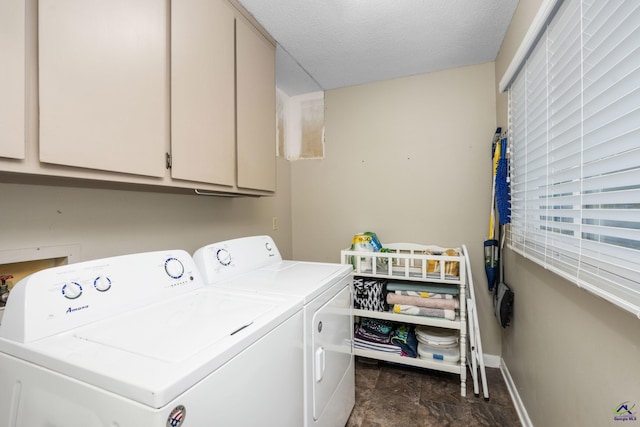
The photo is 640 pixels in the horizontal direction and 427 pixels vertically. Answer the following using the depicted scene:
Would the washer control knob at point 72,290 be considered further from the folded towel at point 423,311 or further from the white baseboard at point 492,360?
the white baseboard at point 492,360

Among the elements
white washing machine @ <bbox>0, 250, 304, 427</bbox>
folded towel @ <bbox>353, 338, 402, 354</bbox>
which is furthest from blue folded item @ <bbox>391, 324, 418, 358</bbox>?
white washing machine @ <bbox>0, 250, 304, 427</bbox>

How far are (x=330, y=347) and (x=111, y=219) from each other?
1188 mm

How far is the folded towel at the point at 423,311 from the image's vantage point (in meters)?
1.89

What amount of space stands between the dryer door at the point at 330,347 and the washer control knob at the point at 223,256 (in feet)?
1.71

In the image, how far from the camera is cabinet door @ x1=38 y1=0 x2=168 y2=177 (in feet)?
2.59

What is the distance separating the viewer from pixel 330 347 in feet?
4.44

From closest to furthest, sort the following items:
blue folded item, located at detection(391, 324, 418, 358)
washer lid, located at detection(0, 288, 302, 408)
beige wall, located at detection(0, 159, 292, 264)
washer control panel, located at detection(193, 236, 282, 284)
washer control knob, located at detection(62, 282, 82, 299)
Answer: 1. washer lid, located at detection(0, 288, 302, 408)
2. washer control knob, located at detection(62, 282, 82, 299)
3. beige wall, located at detection(0, 159, 292, 264)
4. washer control panel, located at detection(193, 236, 282, 284)
5. blue folded item, located at detection(391, 324, 418, 358)

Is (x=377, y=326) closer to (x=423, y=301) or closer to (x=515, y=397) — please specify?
(x=423, y=301)

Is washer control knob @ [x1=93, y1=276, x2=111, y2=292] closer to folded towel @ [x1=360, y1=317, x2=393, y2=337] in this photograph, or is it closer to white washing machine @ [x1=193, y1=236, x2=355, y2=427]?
white washing machine @ [x1=193, y1=236, x2=355, y2=427]

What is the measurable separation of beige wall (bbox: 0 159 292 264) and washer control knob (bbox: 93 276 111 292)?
0.38 metres

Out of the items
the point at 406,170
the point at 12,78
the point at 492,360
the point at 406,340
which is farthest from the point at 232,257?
the point at 492,360

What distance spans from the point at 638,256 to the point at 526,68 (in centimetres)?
122

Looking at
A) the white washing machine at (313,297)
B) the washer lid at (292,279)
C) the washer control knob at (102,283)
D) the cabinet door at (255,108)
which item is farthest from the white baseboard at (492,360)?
the washer control knob at (102,283)

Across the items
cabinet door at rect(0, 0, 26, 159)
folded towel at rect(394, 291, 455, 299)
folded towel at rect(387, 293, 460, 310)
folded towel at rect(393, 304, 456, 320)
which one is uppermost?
cabinet door at rect(0, 0, 26, 159)
